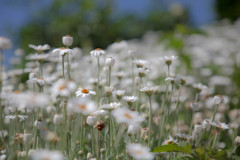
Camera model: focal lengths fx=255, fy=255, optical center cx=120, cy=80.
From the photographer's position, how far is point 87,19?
254 inches

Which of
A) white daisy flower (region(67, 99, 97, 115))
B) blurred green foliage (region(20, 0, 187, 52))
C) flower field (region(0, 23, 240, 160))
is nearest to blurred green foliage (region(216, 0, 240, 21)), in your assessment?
blurred green foliage (region(20, 0, 187, 52))

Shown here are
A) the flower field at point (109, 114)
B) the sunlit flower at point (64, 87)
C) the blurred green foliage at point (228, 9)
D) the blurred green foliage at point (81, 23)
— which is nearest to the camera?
the sunlit flower at point (64, 87)

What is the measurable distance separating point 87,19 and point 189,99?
4.38m

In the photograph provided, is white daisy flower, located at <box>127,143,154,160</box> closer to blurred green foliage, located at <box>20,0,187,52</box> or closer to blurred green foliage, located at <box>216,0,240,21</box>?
blurred green foliage, located at <box>20,0,187,52</box>

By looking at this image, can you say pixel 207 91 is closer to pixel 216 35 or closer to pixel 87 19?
pixel 216 35

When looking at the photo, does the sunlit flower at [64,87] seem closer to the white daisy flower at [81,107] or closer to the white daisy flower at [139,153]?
the white daisy flower at [81,107]

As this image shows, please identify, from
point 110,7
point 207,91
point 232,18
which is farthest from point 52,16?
point 232,18

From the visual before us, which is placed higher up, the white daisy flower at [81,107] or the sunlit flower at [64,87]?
the sunlit flower at [64,87]

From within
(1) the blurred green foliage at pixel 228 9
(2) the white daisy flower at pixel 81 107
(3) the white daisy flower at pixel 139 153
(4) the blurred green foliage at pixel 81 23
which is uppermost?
(1) the blurred green foliage at pixel 228 9

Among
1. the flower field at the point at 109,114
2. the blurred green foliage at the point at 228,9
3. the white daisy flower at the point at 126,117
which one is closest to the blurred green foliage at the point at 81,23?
the flower field at the point at 109,114

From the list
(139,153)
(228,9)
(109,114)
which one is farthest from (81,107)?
(228,9)

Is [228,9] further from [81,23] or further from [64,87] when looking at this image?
[64,87]

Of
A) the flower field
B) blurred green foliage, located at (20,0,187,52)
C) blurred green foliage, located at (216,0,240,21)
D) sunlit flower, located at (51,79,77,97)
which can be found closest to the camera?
sunlit flower, located at (51,79,77,97)

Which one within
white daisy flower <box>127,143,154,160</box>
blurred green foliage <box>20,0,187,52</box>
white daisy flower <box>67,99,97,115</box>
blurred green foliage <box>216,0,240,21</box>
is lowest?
white daisy flower <box>127,143,154,160</box>
